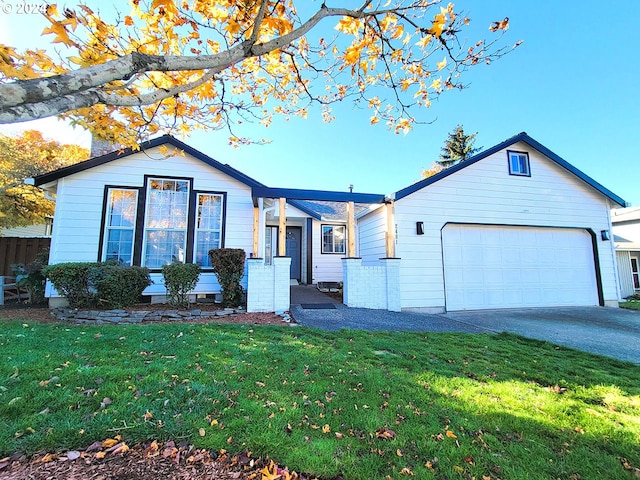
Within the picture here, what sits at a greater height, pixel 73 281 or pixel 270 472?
pixel 73 281

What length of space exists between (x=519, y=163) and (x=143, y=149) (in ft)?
36.2

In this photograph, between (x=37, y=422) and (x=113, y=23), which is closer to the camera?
(x=37, y=422)

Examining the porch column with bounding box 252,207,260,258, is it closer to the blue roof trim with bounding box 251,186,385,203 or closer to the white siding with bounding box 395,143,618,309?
the blue roof trim with bounding box 251,186,385,203

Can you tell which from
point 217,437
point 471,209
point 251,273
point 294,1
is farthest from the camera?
point 471,209

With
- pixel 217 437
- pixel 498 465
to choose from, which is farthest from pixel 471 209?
pixel 217 437

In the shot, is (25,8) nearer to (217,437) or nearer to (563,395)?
(217,437)

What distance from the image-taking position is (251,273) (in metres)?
6.88

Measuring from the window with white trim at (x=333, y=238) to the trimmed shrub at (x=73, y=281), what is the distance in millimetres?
8760

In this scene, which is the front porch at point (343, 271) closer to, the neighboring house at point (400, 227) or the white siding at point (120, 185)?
the neighboring house at point (400, 227)

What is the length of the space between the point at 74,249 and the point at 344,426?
8.25 m

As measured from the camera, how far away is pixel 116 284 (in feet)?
20.1

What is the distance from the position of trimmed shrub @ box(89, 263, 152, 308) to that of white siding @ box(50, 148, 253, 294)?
1.06 m

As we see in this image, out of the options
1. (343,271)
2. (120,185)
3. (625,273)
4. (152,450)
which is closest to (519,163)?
(343,271)

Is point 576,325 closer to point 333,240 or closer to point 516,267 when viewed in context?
point 516,267
